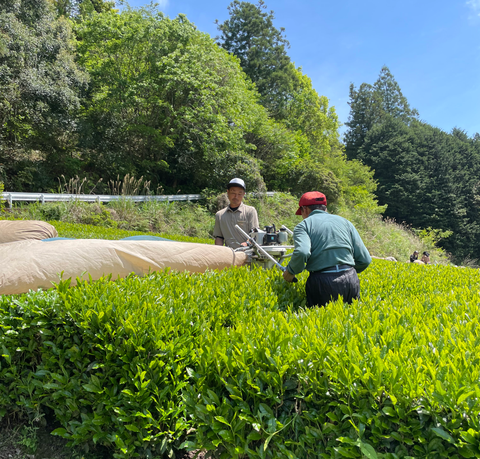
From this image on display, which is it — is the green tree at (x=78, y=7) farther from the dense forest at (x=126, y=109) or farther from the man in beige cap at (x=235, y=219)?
the man in beige cap at (x=235, y=219)

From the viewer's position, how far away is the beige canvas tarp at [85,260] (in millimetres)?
3014

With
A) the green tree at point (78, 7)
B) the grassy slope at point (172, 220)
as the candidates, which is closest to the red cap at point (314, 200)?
the grassy slope at point (172, 220)

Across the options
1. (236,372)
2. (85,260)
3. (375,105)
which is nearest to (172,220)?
(85,260)

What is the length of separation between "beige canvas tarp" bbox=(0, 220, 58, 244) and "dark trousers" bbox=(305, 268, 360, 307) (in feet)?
11.4

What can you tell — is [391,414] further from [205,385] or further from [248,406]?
[205,385]

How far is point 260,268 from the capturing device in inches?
164

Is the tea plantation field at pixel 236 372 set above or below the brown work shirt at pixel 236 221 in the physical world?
below

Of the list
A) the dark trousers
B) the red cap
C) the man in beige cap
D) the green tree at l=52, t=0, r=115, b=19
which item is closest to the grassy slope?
the man in beige cap

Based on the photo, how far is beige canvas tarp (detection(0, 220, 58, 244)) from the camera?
4.25 meters

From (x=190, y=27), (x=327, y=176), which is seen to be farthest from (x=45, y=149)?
(x=327, y=176)

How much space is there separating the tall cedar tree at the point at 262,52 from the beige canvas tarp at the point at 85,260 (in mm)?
34827

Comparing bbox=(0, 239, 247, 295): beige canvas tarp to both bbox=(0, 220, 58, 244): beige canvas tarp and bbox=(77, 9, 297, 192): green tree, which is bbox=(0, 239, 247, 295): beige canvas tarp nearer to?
bbox=(0, 220, 58, 244): beige canvas tarp

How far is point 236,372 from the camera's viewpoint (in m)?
1.94

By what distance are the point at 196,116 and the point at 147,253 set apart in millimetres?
17724
